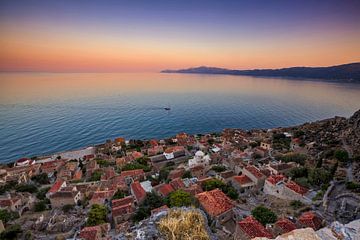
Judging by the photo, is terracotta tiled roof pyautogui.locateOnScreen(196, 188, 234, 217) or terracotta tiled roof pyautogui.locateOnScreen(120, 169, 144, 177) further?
terracotta tiled roof pyautogui.locateOnScreen(120, 169, 144, 177)

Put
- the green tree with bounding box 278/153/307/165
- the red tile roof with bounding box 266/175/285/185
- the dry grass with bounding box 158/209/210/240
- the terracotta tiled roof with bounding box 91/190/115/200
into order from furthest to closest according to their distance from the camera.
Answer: the green tree with bounding box 278/153/307/165
the terracotta tiled roof with bounding box 91/190/115/200
the red tile roof with bounding box 266/175/285/185
the dry grass with bounding box 158/209/210/240

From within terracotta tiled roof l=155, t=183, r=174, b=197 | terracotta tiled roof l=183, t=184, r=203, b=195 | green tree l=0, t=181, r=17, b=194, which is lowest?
green tree l=0, t=181, r=17, b=194

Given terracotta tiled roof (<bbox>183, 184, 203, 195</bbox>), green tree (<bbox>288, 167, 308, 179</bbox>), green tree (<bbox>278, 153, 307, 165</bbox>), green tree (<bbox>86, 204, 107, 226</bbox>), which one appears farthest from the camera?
green tree (<bbox>278, 153, 307, 165</bbox>)

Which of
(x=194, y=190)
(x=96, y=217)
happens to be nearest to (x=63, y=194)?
(x=96, y=217)

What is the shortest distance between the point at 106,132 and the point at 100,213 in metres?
39.9

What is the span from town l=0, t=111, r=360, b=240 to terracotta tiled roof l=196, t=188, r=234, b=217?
96 mm

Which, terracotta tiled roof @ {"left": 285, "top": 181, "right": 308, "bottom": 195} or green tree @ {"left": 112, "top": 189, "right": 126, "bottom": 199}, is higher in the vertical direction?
terracotta tiled roof @ {"left": 285, "top": 181, "right": 308, "bottom": 195}

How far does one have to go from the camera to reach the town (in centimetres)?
1003

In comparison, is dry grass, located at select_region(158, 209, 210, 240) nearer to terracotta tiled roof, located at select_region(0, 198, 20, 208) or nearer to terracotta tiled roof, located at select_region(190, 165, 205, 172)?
terracotta tiled roof, located at select_region(190, 165, 205, 172)

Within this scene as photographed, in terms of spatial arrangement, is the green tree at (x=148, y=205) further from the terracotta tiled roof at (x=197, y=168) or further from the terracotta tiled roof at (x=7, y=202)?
the terracotta tiled roof at (x=7, y=202)

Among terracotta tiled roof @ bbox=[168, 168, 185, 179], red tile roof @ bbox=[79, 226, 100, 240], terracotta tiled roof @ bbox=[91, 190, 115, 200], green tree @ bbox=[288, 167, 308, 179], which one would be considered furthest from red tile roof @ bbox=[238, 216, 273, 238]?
terracotta tiled roof @ bbox=[91, 190, 115, 200]

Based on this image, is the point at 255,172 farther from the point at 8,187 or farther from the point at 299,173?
the point at 8,187

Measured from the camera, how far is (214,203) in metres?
16.5

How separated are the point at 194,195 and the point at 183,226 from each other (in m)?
13.5
